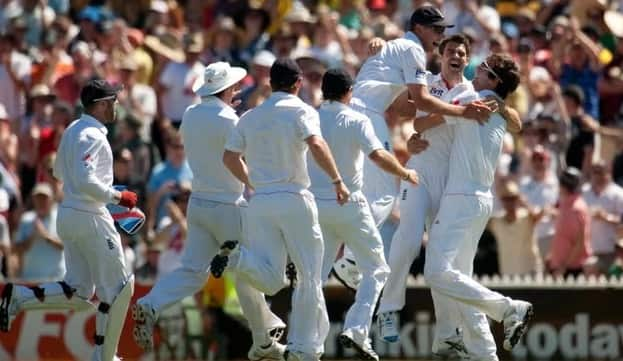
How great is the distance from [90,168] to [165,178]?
7204 millimetres

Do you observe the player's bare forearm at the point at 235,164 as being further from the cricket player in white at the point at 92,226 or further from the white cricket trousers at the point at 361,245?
the cricket player in white at the point at 92,226

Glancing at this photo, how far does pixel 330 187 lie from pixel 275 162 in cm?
79

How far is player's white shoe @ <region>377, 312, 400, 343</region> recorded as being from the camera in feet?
57.1

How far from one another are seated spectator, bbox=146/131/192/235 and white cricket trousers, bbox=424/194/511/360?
278 inches

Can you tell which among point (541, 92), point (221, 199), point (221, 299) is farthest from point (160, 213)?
point (221, 199)

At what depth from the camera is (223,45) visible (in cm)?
2598

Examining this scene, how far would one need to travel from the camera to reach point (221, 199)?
17.6 m

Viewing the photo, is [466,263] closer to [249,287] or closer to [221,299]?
[249,287]

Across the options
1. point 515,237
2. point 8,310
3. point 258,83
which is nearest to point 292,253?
point 8,310

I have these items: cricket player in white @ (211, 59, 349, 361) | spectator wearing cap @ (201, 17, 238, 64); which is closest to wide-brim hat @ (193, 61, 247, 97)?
cricket player in white @ (211, 59, 349, 361)

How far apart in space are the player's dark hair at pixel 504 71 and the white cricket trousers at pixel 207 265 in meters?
2.42

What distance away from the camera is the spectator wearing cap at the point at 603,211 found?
2253 centimetres

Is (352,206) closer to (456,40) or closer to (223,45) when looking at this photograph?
(456,40)

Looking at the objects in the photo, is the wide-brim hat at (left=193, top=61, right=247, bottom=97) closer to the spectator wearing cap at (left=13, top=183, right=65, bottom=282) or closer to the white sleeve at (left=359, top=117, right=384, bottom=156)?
the white sleeve at (left=359, top=117, right=384, bottom=156)
